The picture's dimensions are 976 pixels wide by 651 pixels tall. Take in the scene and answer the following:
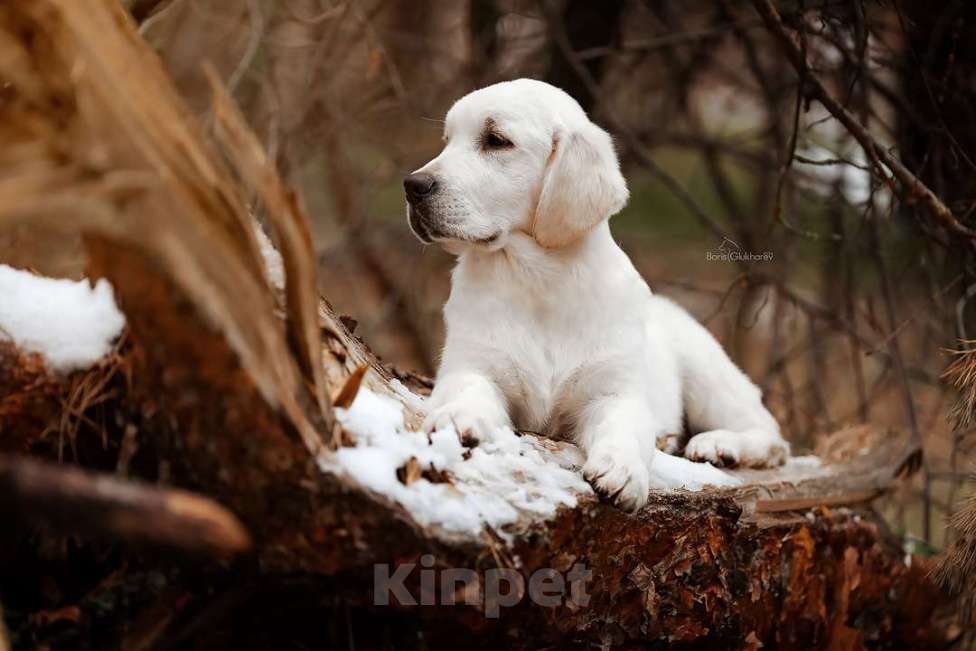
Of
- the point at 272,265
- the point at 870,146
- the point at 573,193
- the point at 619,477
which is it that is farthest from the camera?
the point at 870,146

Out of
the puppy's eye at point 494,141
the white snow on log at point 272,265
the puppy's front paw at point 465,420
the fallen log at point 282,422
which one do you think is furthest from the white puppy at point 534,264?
the white snow on log at point 272,265

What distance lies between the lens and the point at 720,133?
802 cm

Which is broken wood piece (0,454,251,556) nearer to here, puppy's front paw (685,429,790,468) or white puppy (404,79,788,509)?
white puppy (404,79,788,509)

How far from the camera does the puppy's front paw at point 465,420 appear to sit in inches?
114

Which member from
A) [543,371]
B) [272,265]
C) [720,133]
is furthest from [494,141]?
[720,133]

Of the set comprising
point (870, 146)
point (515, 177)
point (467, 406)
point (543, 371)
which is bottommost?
point (467, 406)

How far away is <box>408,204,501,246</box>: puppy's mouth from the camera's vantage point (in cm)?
339

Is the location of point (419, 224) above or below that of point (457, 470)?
above

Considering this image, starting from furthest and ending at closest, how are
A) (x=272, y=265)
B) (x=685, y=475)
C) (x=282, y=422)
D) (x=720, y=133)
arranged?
(x=720, y=133)
(x=685, y=475)
(x=272, y=265)
(x=282, y=422)

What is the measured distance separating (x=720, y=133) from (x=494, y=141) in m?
4.94

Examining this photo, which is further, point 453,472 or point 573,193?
point 573,193

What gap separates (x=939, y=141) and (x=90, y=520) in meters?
4.91

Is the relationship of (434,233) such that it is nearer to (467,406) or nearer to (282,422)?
(467,406)

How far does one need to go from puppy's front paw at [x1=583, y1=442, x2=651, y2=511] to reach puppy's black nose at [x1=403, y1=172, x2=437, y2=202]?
109 cm
